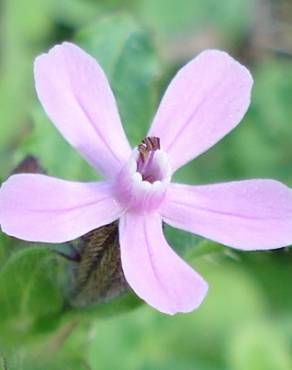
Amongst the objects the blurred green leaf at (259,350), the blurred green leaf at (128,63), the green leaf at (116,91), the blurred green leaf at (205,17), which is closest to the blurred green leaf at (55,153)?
the green leaf at (116,91)

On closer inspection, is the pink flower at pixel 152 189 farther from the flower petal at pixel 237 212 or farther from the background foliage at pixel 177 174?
the background foliage at pixel 177 174

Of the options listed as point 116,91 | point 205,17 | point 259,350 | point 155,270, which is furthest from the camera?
point 205,17

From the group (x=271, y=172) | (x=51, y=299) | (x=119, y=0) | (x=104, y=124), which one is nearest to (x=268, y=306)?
(x=271, y=172)

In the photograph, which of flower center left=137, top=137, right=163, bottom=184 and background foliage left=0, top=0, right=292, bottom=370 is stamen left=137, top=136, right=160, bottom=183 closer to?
flower center left=137, top=137, right=163, bottom=184

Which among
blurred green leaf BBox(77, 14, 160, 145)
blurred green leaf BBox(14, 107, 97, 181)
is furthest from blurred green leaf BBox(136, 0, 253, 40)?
blurred green leaf BBox(14, 107, 97, 181)

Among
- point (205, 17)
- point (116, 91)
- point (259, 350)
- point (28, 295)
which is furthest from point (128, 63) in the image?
point (205, 17)

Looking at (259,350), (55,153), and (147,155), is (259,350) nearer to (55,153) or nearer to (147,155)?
(55,153)

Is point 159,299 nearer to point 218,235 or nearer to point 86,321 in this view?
point 218,235
